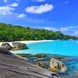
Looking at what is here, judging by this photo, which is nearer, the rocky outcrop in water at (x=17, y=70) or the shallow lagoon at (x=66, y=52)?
the rocky outcrop in water at (x=17, y=70)

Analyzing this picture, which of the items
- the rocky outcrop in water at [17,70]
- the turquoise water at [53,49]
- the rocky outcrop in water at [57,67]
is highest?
the rocky outcrop in water at [17,70]

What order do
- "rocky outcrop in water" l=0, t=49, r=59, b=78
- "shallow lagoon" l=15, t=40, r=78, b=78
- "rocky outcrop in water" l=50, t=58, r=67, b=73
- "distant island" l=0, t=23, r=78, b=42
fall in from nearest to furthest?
"rocky outcrop in water" l=0, t=49, r=59, b=78
"rocky outcrop in water" l=50, t=58, r=67, b=73
"shallow lagoon" l=15, t=40, r=78, b=78
"distant island" l=0, t=23, r=78, b=42

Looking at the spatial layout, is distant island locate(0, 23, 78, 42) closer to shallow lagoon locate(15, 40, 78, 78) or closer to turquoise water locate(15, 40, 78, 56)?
turquoise water locate(15, 40, 78, 56)

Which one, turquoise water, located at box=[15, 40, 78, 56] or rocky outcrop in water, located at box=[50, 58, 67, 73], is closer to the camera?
rocky outcrop in water, located at box=[50, 58, 67, 73]

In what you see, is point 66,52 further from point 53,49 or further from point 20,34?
point 20,34

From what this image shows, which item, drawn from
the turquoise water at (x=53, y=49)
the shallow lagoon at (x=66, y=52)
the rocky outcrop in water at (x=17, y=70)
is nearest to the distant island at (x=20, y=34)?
the turquoise water at (x=53, y=49)

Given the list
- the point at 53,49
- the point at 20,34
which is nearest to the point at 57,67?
the point at 53,49

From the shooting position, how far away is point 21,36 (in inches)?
3610

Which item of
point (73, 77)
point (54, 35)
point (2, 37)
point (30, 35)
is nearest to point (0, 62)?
point (73, 77)

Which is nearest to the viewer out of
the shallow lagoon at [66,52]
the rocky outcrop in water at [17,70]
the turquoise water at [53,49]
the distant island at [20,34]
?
the rocky outcrop in water at [17,70]

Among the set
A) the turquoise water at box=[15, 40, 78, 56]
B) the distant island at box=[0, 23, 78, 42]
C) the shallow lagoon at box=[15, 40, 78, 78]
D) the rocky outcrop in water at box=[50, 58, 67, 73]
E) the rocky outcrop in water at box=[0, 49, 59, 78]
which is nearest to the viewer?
the rocky outcrop in water at box=[0, 49, 59, 78]

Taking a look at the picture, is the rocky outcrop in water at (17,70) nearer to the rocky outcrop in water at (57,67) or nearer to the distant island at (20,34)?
the rocky outcrop in water at (57,67)

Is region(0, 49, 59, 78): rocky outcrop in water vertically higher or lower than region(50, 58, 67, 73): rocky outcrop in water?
higher

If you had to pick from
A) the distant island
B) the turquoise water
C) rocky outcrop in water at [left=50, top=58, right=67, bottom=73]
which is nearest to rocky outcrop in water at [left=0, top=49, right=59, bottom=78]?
rocky outcrop in water at [left=50, top=58, right=67, bottom=73]
